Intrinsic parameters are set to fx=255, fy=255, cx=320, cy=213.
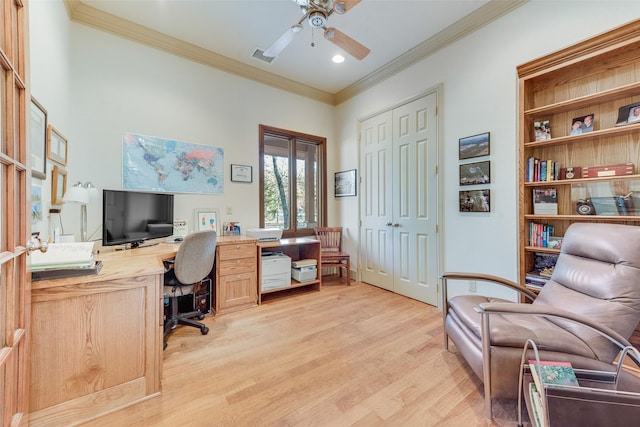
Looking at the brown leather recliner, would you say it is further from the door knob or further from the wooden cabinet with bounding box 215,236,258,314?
the wooden cabinet with bounding box 215,236,258,314

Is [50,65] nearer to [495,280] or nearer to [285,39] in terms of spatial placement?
[285,39]

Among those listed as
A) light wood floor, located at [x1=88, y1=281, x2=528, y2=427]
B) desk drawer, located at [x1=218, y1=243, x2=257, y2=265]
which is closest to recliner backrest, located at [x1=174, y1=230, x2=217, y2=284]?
desk drawer, located at [x1=218, y1=243, x2=257, y2=265]

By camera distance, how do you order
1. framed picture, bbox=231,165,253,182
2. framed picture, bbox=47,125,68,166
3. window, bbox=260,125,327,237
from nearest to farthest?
framed picture, bbox=47,125,68,166 < framed picture, bbox=231,165,253,182 < window, bbox=260,125,327,237

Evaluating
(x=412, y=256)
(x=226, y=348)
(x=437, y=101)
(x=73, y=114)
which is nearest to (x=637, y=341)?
(x=412, y=256)

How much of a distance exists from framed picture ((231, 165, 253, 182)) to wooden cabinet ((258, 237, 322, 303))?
953 mm

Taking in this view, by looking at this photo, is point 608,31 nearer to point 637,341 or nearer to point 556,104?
point 556,104

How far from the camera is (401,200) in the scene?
3303 mm

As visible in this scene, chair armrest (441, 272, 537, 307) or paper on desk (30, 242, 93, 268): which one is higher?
paper on desk (30, 242, 93, 268)

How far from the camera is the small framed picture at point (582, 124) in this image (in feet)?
6.37

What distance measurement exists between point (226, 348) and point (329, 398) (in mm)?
972

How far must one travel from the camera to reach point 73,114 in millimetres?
2400

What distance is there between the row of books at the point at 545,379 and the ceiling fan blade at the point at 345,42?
2388 mm

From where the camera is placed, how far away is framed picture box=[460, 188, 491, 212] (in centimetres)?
246

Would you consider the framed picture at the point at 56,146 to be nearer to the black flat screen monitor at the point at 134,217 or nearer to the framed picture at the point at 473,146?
the black flat screen monitor at the point at 134,217
